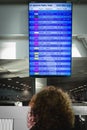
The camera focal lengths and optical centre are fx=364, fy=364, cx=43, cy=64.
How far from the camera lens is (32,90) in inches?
172

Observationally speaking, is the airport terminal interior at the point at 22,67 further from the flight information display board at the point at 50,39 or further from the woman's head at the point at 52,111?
the woman's head at the point at 52,111

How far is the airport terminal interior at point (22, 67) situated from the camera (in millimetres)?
4277

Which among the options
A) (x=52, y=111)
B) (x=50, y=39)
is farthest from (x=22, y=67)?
(x=52, y=111)

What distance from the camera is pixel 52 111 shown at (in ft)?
9.02

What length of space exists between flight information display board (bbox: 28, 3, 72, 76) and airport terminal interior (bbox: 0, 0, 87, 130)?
0.35 feet

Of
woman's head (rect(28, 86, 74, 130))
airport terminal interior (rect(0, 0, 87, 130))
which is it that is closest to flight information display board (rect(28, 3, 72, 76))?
airport terminal interior (rect(0, 0, 87, 130))

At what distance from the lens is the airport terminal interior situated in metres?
4.28

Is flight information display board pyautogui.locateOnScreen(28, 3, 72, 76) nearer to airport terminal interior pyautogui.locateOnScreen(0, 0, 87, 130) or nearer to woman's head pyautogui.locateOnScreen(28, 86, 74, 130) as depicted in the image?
airport terminal interior pyautogui.locateOnScreen(0, 0, 87, 130)

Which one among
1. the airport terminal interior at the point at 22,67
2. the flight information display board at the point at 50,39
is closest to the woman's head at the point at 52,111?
the airport terminal interior at the point at 22,67

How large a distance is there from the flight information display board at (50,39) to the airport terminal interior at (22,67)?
11cm

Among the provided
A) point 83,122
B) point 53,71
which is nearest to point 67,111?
point 83,122

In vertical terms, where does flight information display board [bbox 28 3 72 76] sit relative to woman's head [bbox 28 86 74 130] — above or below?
above

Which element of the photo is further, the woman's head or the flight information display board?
the flight information display board

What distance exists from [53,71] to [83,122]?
740 mm
